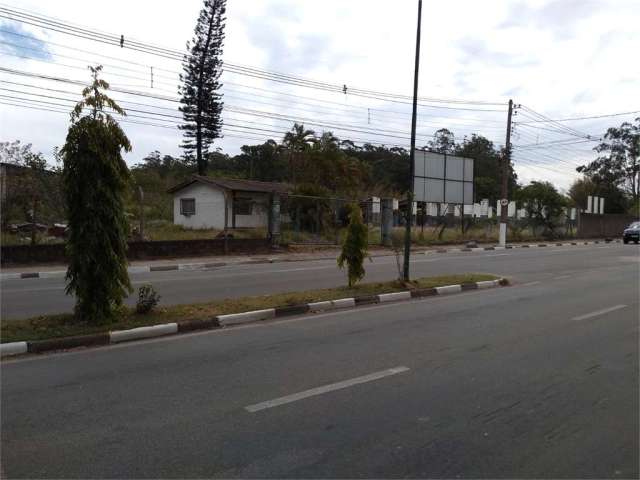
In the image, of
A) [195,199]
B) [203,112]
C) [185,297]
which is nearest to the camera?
[185,297]

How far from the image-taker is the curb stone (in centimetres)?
655

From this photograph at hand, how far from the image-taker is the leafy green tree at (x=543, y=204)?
37.1 m

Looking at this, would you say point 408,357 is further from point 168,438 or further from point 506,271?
point 506,271

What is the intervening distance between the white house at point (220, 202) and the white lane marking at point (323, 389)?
25649mm

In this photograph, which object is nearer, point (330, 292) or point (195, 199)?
point (330, 292)

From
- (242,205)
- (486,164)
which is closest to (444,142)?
(486,164)

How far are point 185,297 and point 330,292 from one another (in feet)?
9.44

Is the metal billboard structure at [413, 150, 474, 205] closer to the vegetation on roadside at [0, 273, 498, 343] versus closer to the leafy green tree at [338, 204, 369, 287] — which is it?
the leafy green tree at [338, 204, 369, 287]

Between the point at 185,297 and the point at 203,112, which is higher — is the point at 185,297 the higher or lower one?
the lower one

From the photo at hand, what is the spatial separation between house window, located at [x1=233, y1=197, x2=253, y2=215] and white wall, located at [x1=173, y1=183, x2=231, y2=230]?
0.76 metres

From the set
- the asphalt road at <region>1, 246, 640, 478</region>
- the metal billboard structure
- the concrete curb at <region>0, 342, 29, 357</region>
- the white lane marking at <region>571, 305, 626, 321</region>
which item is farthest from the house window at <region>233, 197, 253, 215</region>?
the concrete curb at <region>0, 342, 29, 357</region>

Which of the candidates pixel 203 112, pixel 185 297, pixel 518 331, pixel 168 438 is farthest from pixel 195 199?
pixel 168 438

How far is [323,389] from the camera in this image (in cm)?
502

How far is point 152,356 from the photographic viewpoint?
6.31m
